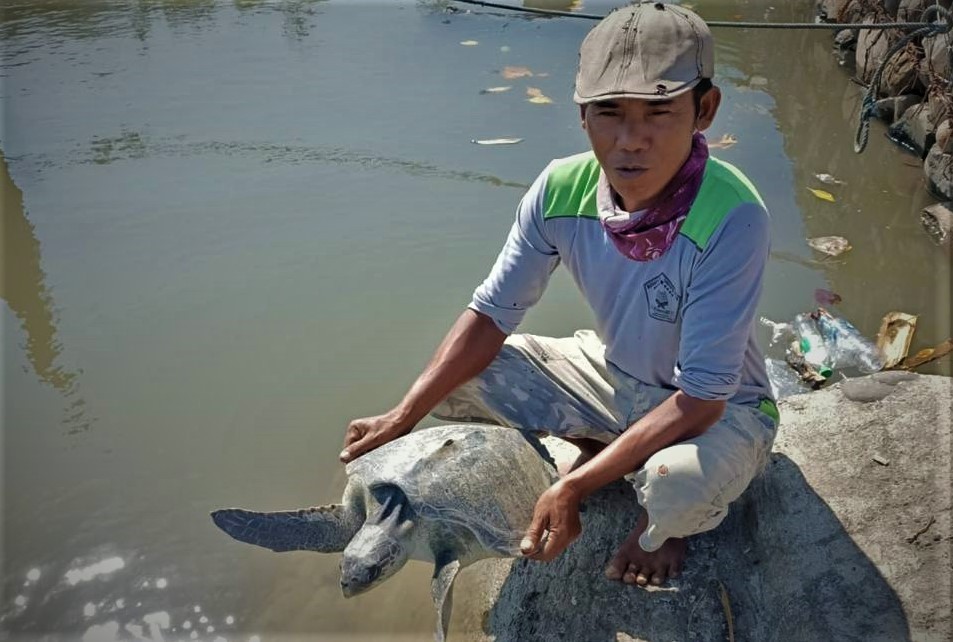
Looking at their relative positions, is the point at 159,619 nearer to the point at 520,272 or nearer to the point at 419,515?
the point at 419,515

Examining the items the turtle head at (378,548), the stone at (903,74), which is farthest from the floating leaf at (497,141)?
the turtle head at (378,548)

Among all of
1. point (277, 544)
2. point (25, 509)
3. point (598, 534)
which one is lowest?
point (25, 509)

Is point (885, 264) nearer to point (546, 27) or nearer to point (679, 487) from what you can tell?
point (679, 487)

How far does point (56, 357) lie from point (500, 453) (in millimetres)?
2237

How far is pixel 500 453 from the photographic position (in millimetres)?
2035

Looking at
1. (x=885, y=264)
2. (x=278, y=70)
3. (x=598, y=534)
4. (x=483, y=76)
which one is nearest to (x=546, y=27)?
(x=483, y=76)

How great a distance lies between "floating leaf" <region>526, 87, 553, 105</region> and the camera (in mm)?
5426

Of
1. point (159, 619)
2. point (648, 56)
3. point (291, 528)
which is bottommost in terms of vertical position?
point (159, 619)

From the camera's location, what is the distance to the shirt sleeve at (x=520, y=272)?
6.73 feet

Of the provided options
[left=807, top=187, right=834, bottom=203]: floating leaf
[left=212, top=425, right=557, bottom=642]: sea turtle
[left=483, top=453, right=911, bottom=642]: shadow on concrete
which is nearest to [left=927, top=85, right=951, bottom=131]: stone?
[left=807, top=187, right=834, bottom=203]: floating leaf

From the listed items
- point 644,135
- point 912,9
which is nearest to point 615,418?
point 644,135

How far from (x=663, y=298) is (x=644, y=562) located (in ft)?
2.35

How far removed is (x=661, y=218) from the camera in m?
1.79

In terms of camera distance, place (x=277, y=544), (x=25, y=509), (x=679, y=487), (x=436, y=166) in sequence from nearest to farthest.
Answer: (x=679, y=487) < (x=277, y=544) < (x=25, y=509) < (x=436, y=166)
